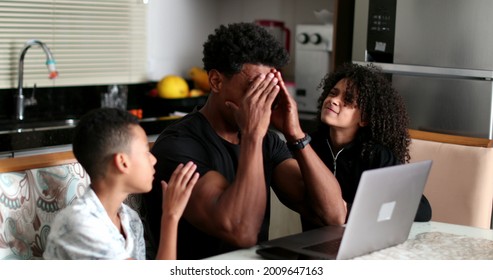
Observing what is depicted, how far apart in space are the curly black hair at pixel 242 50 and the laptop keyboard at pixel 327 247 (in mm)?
465

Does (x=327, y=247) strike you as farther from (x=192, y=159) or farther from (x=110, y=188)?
(x=110, y=188)

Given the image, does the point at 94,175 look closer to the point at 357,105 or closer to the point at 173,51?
the point at 357,105

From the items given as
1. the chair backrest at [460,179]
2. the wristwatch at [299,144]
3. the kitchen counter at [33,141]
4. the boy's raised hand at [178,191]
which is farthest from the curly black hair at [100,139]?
the kitchen counter at [33,141]

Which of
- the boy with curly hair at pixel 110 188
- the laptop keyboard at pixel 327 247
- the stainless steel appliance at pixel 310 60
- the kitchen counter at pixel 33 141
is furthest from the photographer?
the stainless steel appliance at pixel 310 60

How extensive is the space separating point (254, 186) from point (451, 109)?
1945 mm

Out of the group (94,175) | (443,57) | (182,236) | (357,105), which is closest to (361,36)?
(443,57)

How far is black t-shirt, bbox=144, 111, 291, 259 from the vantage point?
6.73 feet

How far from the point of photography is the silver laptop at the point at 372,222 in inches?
68.2

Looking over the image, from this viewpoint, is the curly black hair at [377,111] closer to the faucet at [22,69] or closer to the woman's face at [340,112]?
the woman's face at [340,112]

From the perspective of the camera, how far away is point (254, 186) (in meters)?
1.93

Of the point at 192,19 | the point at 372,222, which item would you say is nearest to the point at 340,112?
the point at 372,222

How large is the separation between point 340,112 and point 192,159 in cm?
62

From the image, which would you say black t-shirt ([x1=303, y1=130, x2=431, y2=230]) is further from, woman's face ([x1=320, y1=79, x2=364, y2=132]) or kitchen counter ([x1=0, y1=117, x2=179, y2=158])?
kitchen counter ([x1=0, y1=117, x2=179, y2=158])

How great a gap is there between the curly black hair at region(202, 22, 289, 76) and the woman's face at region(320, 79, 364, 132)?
0.42m
